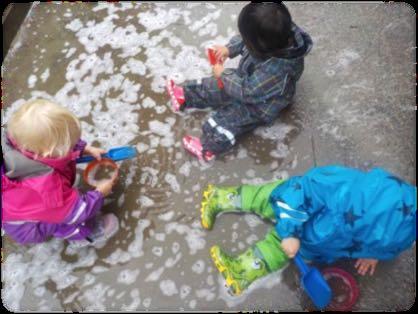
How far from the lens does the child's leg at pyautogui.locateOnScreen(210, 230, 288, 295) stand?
4.74ft

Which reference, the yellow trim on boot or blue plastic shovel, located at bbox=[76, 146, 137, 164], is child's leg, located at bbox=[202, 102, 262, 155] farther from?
blue plastic shovel, located at bbox=[76, 146, 137, 164]

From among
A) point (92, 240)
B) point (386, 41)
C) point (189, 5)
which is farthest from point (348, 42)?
point (92, 240)

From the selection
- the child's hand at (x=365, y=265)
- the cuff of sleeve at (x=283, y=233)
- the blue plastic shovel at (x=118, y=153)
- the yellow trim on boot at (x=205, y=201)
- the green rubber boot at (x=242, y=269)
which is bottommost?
the child's hand at (x=365, y=265)

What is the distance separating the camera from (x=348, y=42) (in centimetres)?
201

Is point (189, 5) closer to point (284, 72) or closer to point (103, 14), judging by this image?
point (103, 14)

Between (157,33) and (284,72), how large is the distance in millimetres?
801

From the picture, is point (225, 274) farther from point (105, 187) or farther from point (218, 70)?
point (218, 70)

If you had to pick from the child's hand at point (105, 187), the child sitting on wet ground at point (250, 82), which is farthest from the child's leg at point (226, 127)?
the child's hand at point (105, 187)

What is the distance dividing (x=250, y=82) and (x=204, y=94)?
0.85ft

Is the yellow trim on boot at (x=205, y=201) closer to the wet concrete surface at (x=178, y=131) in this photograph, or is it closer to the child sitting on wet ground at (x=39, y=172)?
the wet concrete surface at (x=178, y=131)

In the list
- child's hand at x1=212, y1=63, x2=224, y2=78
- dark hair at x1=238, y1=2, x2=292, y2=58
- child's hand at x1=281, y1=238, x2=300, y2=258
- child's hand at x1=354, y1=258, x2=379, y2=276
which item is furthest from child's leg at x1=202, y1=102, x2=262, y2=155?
child's hand at x1=354, y1=258, x2=379, y2=276

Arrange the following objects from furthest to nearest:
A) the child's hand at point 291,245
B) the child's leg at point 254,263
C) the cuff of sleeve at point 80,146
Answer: the cuff of sleeve at point 80,146 < the child's leg at point 254,263 < the child's hand at point 291,245

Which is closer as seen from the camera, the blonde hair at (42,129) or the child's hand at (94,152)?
the blonde hair at (42,129)

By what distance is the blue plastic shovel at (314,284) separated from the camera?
1377 mm
